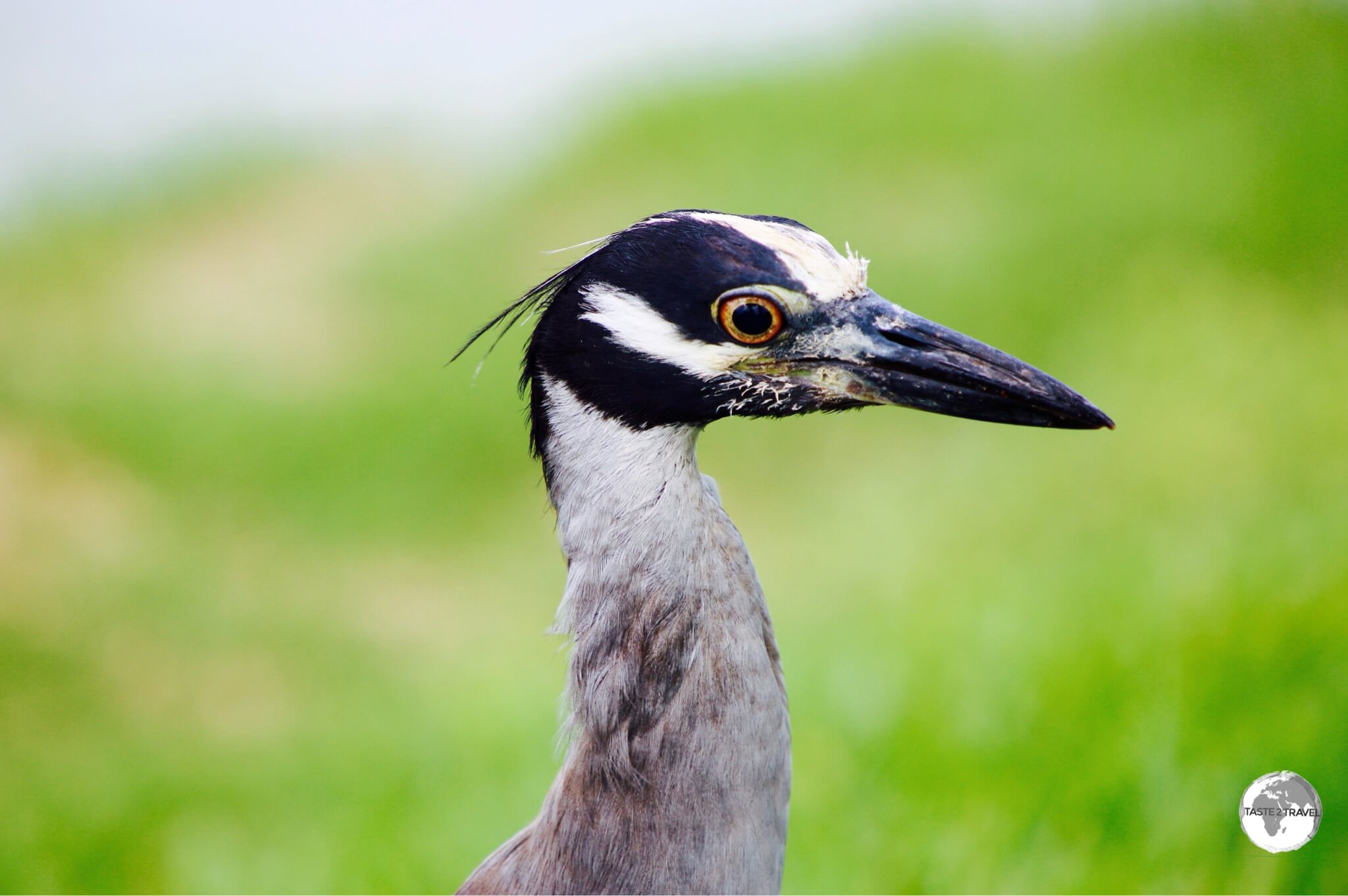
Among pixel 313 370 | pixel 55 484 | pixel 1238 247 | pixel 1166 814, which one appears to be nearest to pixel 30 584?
pixel 55 484

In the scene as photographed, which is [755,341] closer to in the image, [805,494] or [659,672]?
[659,672]

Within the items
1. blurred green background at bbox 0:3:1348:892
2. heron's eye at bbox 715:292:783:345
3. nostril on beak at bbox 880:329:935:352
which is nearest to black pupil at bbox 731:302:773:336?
heron's eye at bbox 715:292:783:345

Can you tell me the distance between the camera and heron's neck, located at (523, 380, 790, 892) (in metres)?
1.67

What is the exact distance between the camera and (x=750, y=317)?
1.61 meters

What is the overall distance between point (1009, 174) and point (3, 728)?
548 cm

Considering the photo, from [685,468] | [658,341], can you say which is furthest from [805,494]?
[658,341]

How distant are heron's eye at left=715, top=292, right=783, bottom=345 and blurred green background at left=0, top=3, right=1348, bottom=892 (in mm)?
1650

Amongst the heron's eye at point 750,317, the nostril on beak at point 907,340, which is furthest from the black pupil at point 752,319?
the nostril on beak at point 907,340

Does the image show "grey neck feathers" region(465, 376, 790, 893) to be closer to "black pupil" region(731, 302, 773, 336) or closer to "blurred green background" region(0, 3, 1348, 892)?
"black pupil" region(731, 302, 773, 336)

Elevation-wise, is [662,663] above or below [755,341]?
below

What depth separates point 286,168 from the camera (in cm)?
678

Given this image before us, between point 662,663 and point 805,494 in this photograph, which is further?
point 805,494

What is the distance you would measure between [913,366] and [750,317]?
27 cm

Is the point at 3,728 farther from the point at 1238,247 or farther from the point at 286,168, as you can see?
the point at 1238,247
